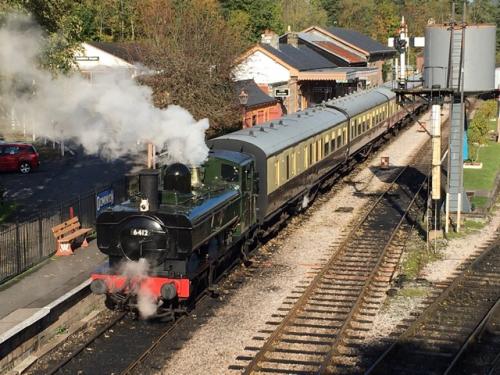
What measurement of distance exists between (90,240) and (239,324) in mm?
7371

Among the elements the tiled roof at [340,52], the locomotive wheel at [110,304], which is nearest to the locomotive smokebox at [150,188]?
the locomotive wheel at [110,304]

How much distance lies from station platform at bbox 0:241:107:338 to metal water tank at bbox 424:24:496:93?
12.4 metres

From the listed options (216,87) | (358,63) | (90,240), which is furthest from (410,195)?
(358,63)

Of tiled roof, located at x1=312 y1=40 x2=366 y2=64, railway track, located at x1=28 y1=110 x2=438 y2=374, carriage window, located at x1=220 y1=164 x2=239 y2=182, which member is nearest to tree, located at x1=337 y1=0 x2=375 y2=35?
tiled roof, located at x1=312 y1=40 x2=366 y2=64

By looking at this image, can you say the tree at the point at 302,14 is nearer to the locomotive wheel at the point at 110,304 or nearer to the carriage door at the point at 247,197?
the carriage door at the point at 247,197

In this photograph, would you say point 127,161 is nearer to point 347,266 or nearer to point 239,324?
point 347,266

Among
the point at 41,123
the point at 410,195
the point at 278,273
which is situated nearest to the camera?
the point at 278,273

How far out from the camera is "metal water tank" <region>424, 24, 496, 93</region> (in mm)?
22938

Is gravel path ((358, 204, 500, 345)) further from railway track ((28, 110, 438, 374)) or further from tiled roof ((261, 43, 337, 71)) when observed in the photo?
tiled roof ((261, 43, 337, 71))

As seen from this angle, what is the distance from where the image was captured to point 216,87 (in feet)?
92.5

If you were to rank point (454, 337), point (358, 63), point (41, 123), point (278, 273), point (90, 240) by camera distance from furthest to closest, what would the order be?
1. point (358, 63)
2. point (41, 123)
3. point (90, 240)
4. point (278, 273)
5. point (454, 337)

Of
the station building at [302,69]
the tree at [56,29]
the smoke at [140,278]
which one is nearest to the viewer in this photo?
the smoke at [140,278]

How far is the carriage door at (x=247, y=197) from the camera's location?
54.4ft

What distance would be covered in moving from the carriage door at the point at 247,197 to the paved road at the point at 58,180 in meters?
9.82
